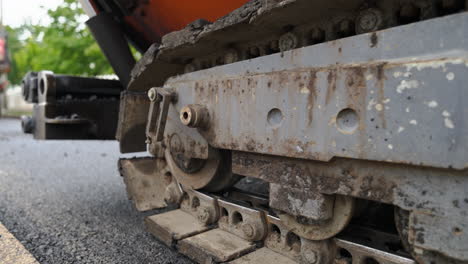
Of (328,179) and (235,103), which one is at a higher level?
(235,103)

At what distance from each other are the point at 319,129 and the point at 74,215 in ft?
7.33

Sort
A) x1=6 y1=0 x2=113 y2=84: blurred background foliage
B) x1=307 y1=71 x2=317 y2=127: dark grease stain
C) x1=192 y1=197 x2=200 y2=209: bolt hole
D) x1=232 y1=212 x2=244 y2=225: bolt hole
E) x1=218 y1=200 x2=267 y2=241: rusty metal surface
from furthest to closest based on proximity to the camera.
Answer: x1=6 y1=0 x2=113 y2=84: blurred background foliage → x1=192 y1=197 x2=200 y2=209: bolt hole → x1=232 y1=212 x2=244 y2=225: bolt hole → x1=218 y1=200 x2=267 y2=241: rusty metal surface → x1=307 y1=71 x2=317 y2=127: dark grease stain

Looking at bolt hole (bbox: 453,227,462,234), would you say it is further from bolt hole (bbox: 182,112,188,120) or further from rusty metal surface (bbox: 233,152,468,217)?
bolt hole (bbox: 182,112,188,120)

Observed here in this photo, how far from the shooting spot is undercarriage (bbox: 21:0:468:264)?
3.48 ft

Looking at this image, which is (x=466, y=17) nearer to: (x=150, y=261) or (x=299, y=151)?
(x=299, y=151)

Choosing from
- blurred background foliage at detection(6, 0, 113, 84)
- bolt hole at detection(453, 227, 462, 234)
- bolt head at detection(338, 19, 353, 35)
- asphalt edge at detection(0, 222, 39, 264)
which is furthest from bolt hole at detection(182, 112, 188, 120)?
blurred background foliage at detection(6, 0, 113, 84)

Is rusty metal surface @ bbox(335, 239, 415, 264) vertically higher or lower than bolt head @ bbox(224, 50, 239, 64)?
lower

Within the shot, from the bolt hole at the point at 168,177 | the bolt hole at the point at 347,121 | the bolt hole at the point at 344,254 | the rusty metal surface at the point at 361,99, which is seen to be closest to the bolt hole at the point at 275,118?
the rusty metal surface at the point at 361,99

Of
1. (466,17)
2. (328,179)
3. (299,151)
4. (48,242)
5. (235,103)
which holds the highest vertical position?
(466,17)

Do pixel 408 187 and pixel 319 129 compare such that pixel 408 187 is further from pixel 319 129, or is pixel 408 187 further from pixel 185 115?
pixel 185 115

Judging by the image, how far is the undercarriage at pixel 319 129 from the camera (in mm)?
1061

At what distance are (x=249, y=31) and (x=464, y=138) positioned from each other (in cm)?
A: 97

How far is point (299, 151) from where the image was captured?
4.54ft

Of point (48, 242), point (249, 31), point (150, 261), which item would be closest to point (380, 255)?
point (249, 31)
